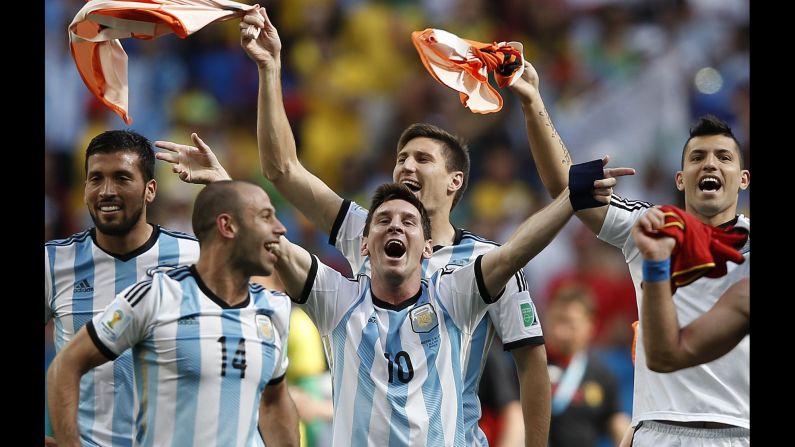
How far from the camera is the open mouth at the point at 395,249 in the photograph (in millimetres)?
4965

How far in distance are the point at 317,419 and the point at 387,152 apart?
455 centimetres

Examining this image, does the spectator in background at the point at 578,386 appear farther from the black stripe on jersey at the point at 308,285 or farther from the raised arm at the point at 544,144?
the black stripe on jersey at the point at 308,285

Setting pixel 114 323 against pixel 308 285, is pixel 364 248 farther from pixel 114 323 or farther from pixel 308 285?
pixel 114 323

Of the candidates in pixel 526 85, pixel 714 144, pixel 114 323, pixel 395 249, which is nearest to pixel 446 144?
pixel 526 85

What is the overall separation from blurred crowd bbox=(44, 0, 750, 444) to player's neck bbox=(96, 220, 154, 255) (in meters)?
4.64

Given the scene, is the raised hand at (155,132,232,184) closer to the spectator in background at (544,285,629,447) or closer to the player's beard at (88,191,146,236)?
the player's beard at (88,191,146,236)

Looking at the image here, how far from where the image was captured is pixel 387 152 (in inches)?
445

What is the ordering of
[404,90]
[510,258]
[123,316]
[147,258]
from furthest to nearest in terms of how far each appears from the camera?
[404,90]
[147,258]
[510,258]
[123,316]

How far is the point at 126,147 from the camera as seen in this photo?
5410 mm

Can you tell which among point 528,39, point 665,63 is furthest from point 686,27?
point 528,39

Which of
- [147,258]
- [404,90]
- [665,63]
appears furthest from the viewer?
[404,90]

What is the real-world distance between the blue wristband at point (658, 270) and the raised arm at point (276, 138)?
2093mm

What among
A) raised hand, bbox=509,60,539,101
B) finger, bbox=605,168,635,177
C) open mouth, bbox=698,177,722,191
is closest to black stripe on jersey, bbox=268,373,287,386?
finger, bbox=605,168,635,177
